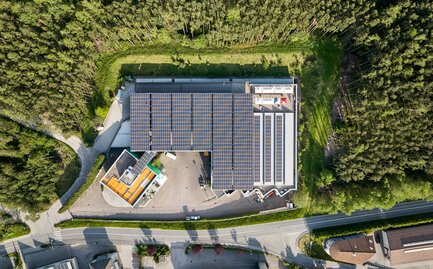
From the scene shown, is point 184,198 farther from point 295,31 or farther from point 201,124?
point 295,31

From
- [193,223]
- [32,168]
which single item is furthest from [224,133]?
[32,168]

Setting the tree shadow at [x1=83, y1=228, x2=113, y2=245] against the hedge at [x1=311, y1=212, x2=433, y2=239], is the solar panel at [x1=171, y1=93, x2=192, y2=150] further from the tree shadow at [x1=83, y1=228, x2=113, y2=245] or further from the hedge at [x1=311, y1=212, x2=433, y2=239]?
the hedge at [x1=311, y1=212, x2=433, y2=239]

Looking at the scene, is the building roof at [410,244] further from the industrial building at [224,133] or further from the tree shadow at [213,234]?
the tree shadow at [213,234]

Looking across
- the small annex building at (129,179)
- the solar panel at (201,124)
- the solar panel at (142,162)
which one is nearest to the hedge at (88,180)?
the small annex building at (129,179)

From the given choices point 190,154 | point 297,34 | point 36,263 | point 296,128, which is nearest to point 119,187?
point 190,154

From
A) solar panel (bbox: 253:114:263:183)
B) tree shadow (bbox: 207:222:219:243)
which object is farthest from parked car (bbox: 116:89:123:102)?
tree shadow (bbox: 207:222:219:243)

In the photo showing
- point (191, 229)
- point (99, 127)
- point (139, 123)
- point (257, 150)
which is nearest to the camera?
point (139, 123)

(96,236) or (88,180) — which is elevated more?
(88,180)
